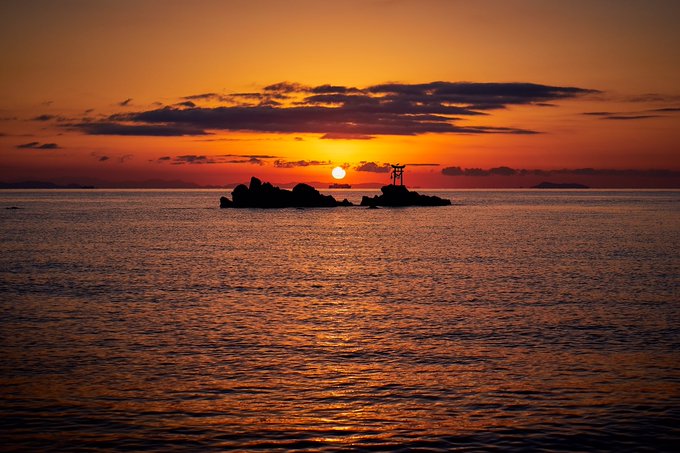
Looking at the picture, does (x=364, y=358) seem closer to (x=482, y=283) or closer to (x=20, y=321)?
(x=20, y=321)

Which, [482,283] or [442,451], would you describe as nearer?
[442,451]

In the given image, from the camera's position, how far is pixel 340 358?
2684 cm

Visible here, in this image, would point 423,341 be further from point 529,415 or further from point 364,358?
point 529,415

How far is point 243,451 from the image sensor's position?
17125 millimetres

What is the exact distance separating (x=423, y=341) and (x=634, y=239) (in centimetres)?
7142

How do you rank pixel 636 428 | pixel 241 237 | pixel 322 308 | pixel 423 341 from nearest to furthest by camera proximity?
pixel 636 428 → pixel 423 341 → pixel 322 308 → pixel 241 237

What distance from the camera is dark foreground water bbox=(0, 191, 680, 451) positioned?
18.6m

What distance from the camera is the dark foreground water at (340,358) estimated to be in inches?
731

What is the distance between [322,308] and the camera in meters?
38.8

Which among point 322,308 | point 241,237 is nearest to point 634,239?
point 241,237

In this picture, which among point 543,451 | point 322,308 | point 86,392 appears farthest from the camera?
point 322,308

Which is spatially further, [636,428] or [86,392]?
[86,392]

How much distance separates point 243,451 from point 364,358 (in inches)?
409

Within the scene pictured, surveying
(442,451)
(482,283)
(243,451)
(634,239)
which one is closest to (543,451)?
(442,451)
